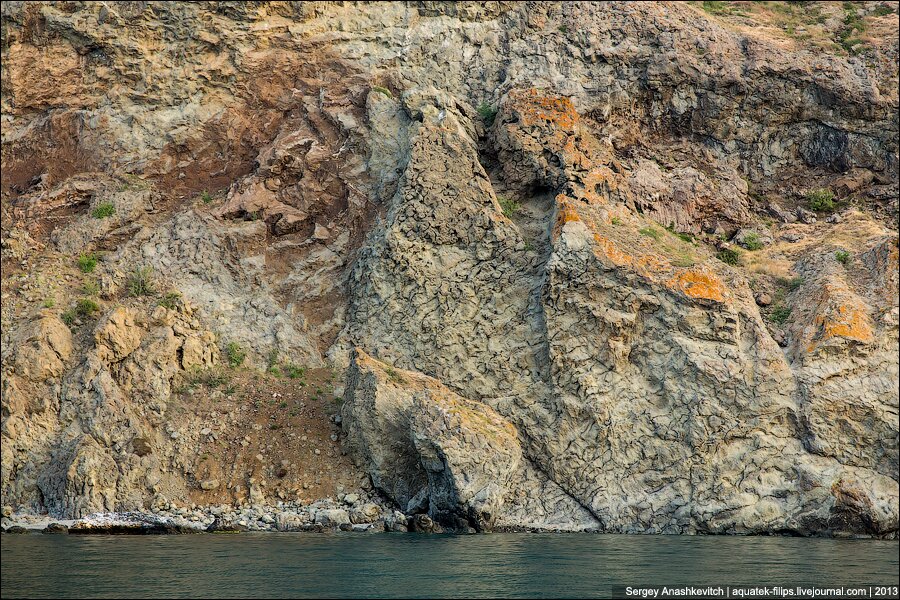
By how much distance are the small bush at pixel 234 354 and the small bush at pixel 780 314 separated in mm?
17440

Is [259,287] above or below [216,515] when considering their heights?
above

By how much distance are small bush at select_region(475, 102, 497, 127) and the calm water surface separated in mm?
16945

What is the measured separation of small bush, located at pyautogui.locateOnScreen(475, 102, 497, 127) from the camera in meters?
34.4

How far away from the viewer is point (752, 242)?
3325cm

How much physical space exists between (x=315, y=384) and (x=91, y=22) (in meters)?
17.9

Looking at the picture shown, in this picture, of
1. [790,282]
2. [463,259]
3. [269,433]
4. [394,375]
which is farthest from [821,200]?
[269,433]

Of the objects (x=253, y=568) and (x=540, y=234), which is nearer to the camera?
(x=253, y=568)

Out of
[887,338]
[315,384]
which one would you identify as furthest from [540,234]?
[887,338]

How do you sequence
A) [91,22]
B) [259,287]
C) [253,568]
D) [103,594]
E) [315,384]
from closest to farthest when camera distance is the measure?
[103,594]
[253,568]
[315,384]
[259,287]
[91,22]

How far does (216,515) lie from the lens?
2523cm

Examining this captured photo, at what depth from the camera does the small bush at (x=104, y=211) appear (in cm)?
3288

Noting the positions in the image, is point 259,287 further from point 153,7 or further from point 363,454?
point 153,7

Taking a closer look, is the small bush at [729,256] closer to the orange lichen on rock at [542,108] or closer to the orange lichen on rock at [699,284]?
the orange lichen on rock at [699,284]

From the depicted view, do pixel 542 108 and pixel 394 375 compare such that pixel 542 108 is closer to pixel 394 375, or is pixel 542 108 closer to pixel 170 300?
pixel 394 375
